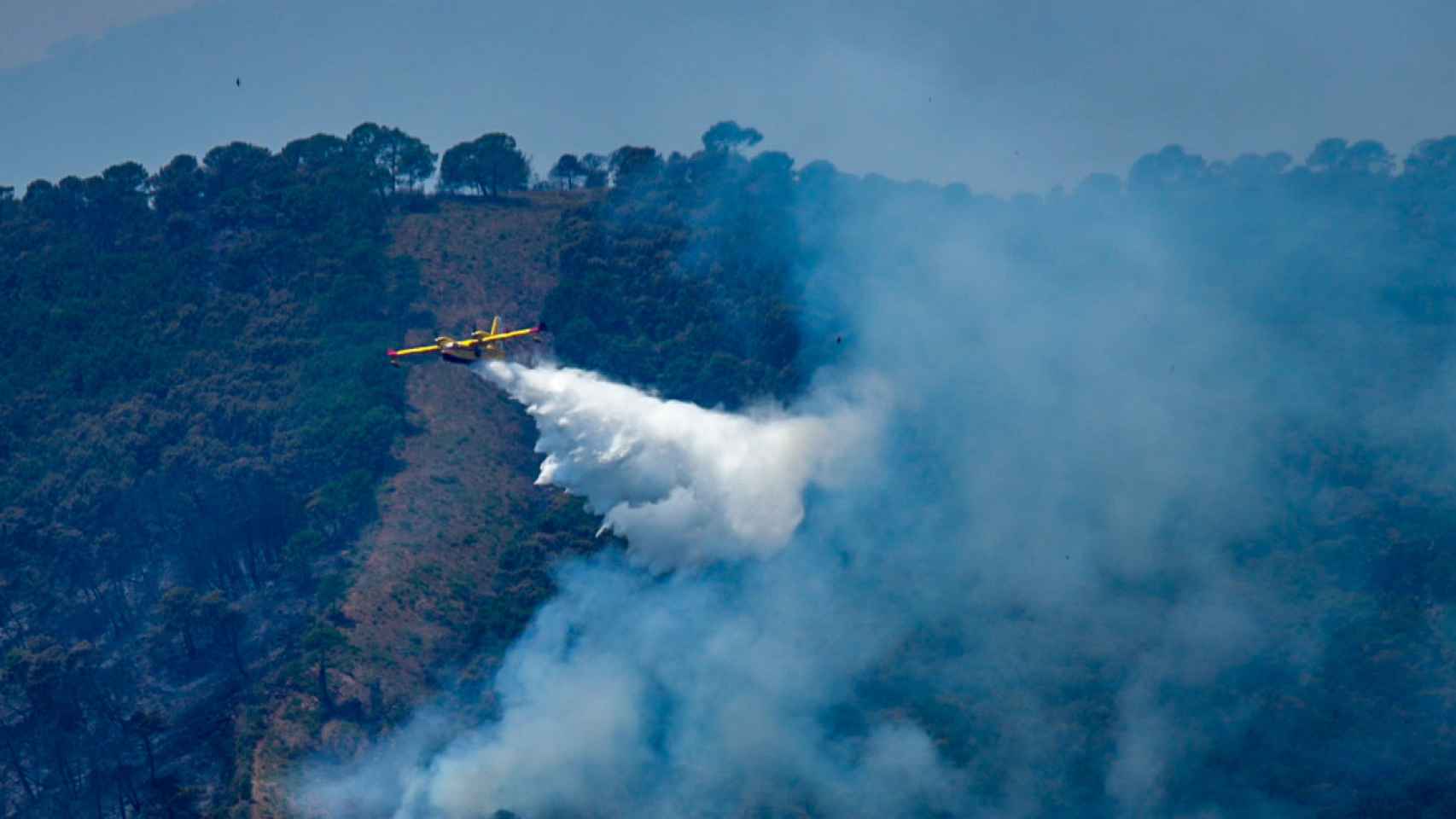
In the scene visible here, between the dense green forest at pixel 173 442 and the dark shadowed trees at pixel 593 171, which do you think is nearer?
the dense green forest at pixel 173 442

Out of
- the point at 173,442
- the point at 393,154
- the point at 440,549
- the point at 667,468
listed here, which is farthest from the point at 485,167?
the point at 667,468

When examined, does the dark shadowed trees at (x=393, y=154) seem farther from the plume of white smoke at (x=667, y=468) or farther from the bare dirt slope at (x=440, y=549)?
the plume of white smoke at (x=667, y=468)

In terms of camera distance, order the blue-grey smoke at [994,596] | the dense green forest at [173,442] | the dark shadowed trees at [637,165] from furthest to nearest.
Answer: the dark shadowed trees at [637,165]
the dense green forest at [173,442]
the blue-grey smoke at [994,596]

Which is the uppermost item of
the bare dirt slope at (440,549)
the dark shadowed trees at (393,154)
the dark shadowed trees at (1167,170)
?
the dark shadowed trees at (1167,170)

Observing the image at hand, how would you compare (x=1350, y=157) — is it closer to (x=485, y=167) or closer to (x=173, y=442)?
(x=485, y=167)

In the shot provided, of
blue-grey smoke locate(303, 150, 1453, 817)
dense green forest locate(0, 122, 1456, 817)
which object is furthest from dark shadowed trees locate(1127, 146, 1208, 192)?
blue-grey smoke locate(303, 150, 1453, 817)

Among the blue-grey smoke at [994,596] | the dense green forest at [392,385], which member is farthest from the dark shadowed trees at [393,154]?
the blue-grey smoke at [994,596]

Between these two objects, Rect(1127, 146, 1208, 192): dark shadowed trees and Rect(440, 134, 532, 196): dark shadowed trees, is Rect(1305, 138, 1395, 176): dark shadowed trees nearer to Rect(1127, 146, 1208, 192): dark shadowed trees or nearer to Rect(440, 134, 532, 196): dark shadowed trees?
Rect(1127, 146, 1208, 192): dark shadowed trees
